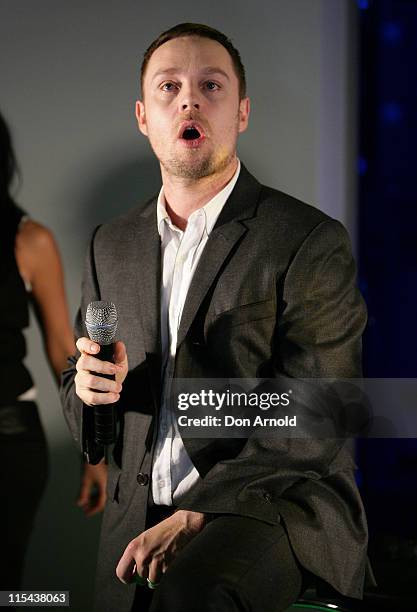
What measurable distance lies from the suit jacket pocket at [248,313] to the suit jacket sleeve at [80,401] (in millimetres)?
414

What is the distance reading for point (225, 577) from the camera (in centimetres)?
178

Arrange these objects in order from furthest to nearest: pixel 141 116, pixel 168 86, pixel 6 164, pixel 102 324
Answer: pixel 6 164 < pixel 141 116 < pixel 168 86 < pixel 102 324

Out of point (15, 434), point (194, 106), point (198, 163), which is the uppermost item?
point (194, 106)

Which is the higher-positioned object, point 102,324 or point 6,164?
point 6,164

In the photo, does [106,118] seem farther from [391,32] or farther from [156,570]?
[156,570]

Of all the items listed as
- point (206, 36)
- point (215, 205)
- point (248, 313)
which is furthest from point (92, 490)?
point (206, 36)

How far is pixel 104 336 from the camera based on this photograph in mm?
1928

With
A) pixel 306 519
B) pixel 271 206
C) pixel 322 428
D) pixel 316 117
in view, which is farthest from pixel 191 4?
pixel 306 519

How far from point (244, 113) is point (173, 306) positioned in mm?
589

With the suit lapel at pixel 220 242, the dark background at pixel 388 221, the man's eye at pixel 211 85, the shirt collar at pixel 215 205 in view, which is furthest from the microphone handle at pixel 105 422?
the man's eye at pixel 211 85

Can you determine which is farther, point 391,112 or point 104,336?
point 391,112

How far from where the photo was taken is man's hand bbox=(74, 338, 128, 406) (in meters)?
1.98

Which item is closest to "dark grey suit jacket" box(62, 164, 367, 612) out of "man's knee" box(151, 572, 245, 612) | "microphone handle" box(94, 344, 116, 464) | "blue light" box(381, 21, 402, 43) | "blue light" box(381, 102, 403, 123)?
"microphone handle" box(94, 344, 116, 464)

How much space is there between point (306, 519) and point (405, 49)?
1.33m
